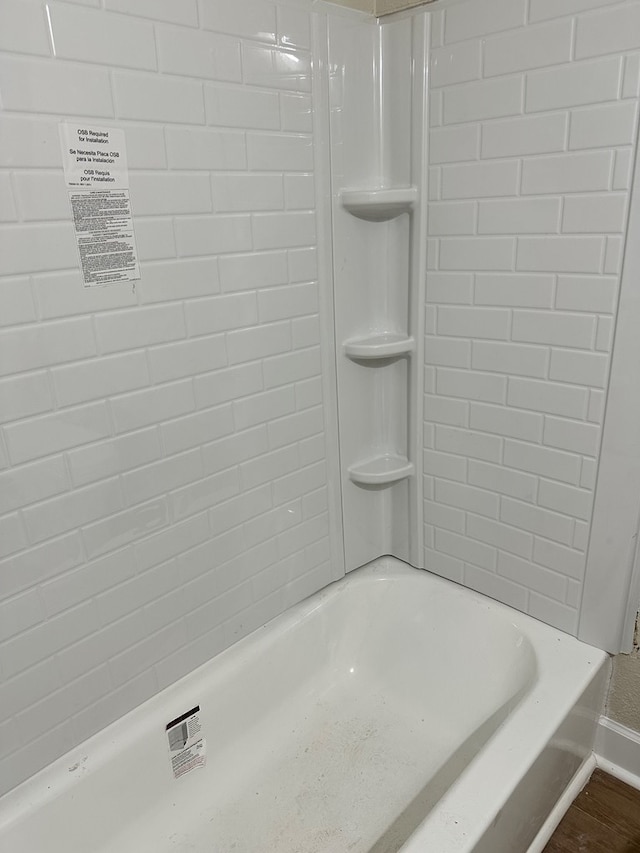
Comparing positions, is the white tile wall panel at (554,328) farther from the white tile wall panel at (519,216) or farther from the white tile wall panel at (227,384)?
the white tile wall panel at (227,384)

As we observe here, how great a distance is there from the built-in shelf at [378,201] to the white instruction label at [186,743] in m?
1.26

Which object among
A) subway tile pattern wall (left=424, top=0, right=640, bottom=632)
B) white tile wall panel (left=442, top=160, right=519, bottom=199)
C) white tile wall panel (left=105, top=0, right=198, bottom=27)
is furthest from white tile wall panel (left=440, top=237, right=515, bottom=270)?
white tile wall panel (left=105, top=0, right=198, bottom=27)

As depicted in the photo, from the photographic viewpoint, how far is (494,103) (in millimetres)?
1384

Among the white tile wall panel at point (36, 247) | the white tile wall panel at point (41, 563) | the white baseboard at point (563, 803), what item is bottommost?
the white baseboard at point (563, 803)

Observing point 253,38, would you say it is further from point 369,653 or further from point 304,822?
point 304,822

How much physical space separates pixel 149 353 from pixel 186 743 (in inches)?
35.5

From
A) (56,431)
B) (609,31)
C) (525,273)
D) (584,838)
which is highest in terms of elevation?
(609,31)

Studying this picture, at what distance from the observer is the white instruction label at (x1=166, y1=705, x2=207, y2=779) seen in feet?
4.62

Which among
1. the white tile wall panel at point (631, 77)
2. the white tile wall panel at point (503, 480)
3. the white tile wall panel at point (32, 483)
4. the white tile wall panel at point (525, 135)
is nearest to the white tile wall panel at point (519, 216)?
the white tile wall panel at point (525, 135)

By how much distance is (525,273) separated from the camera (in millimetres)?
1428

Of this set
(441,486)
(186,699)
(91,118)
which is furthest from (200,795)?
(91,118)

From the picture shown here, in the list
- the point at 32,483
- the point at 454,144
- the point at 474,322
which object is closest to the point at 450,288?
the point at 474,322

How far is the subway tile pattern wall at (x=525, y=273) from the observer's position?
126 centimetres

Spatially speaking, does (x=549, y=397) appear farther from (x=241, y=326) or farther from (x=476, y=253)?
(x=241, y=326)
